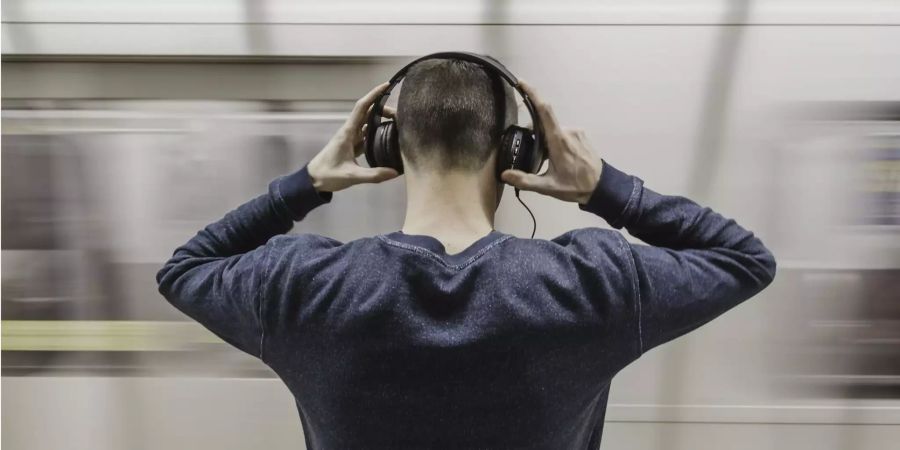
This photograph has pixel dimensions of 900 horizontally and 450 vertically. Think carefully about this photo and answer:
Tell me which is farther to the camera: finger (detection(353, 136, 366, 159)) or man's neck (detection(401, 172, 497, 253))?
finger (detection(353, 136, 366, 159))

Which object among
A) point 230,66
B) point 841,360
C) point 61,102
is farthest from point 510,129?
point 61,102

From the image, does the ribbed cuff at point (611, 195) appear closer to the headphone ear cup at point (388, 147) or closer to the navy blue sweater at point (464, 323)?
the navy blue sweater at point (464, 323)

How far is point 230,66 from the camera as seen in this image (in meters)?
1.63

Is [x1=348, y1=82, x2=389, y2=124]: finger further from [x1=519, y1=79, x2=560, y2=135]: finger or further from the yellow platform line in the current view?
the yellow platform line

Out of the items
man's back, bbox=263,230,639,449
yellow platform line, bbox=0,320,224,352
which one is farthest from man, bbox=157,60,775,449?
yellow platform line, bbox=0,320,224,352

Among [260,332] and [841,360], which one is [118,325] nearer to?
[260,332]

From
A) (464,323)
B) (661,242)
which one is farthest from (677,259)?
(464,323)

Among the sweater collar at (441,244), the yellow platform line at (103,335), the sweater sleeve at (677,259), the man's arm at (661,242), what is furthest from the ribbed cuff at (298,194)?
the yellow platform line at (103,335)

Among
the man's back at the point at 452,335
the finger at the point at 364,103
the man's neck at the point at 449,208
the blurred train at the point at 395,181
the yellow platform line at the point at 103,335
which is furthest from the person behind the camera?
Answer: the yellow platform line at the point at 103,335

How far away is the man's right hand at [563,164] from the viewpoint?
865mm

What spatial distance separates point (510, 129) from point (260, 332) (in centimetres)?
50

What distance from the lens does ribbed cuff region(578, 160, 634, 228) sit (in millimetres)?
856

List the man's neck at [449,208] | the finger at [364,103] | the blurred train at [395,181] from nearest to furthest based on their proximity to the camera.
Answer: the man's neck at [449,208]
the finger at [364,103]
the blurred train at [395,181]

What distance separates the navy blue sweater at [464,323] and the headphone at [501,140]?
149 millimetres
